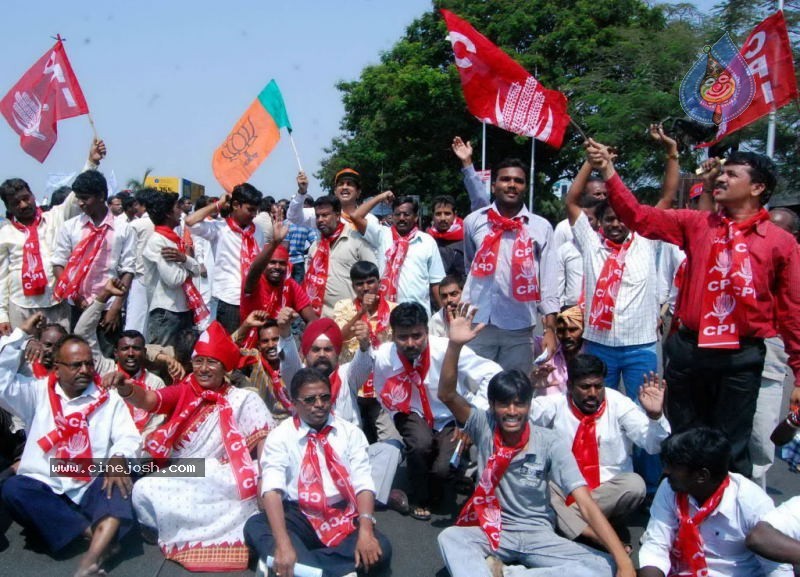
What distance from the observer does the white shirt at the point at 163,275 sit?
18.6 ft

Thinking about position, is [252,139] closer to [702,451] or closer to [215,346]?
[215,346]

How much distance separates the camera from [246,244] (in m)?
6.29

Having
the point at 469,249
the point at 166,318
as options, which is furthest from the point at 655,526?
the point at 166,318

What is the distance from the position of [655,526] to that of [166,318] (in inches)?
154

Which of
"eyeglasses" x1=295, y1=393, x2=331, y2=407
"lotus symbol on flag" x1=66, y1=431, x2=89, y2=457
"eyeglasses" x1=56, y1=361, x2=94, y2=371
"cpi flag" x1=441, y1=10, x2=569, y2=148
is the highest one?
"cpi flag" x1=441, y1=10, x2=569, y2=148

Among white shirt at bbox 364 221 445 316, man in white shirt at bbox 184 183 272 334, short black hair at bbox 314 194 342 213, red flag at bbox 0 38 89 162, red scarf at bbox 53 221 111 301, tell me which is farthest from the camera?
red flag at bbox 0 38 89 162

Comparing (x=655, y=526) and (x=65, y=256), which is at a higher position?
(x=65, y=256)

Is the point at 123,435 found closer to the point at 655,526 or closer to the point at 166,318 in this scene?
the point at 166,318

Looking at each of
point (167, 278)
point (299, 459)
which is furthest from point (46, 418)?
point (167, 278)

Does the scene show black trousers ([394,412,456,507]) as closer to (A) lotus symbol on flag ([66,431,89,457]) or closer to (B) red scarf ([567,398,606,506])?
(B) red scarf ([567,398,606,506])

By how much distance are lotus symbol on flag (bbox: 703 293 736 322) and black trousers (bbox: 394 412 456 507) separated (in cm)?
173

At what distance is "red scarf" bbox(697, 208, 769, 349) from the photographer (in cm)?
339

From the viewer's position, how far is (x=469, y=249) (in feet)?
16.6

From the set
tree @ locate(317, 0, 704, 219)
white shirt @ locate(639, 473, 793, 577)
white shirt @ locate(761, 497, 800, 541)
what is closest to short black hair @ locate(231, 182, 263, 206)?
white shirt @ locate(639, 473, 793, 577)
